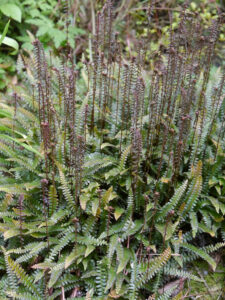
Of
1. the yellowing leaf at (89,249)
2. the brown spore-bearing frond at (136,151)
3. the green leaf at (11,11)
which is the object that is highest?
the green leaf at (11,11)

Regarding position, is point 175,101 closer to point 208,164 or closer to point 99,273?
point 208,164

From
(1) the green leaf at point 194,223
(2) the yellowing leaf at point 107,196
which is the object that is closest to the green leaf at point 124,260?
(2) the yellowing leaf at point 107,196

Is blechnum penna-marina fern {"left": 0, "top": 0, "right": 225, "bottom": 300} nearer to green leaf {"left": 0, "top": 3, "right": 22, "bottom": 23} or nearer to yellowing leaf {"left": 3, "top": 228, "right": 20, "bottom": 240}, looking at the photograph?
yellowing leaf {"left": 3, "top": 228, "right": 20, "bottom": 240}

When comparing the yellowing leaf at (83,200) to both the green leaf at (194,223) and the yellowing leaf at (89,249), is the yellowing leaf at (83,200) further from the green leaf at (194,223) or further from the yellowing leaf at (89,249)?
the green leaf at (194,223)

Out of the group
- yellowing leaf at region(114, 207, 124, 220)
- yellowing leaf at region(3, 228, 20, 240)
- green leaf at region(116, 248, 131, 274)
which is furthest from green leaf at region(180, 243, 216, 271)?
yellowing leaf at region(3, 228, 20, 240)

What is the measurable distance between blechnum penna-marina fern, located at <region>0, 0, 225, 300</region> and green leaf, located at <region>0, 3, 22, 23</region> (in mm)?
1872

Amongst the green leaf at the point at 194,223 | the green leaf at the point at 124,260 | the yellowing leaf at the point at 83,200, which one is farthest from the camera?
the green leaf at the point at 194,223

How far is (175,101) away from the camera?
3.78 meters

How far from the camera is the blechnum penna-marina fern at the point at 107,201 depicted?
2814 millimetres

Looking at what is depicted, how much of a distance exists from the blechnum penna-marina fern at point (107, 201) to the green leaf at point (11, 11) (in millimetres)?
1872

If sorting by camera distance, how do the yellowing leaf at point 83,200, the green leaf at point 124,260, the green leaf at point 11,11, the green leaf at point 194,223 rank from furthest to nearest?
the green leaf at point 11,11
the green leaf at point 194,223
the yellowing leaf at point 83,200
the green leaf at point 124,260

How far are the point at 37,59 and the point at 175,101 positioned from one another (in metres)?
1.56

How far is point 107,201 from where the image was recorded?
3.02m

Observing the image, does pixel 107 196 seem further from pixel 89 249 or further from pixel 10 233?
pixel 10 233
